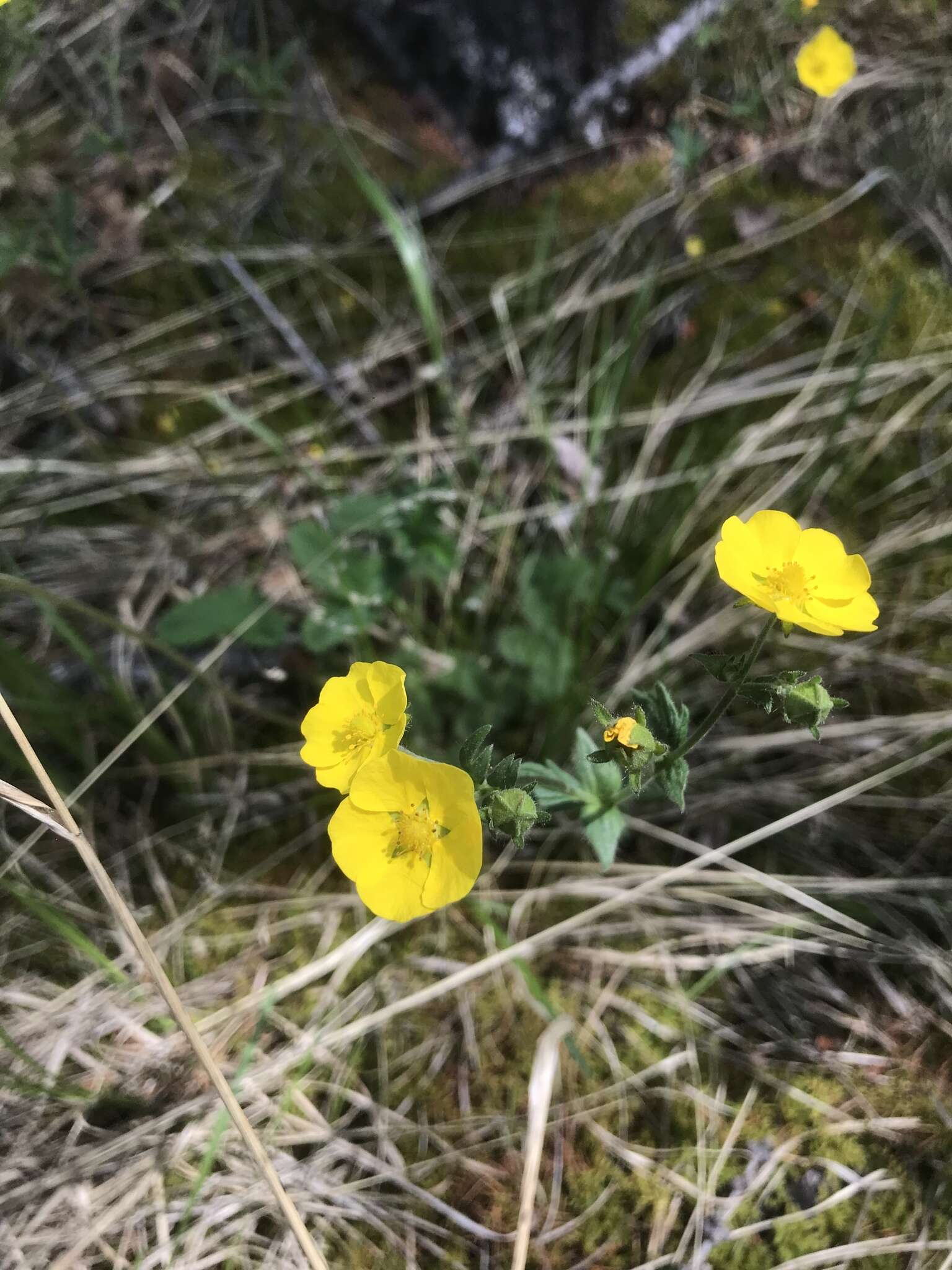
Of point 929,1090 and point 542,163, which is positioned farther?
point 542,163

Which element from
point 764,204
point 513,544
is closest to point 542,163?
point 764,204

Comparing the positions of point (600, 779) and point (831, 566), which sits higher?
point (831, 566)

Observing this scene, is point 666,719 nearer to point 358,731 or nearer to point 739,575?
point 739,575

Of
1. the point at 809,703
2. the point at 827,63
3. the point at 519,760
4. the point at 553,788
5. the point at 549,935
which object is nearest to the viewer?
the point at 809,703

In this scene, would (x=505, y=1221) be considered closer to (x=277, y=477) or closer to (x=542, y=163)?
(x=277, y=477)

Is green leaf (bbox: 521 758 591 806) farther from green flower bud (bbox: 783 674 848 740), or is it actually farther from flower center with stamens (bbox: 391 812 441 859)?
green flower bud (bbox: 783 674 848 740)

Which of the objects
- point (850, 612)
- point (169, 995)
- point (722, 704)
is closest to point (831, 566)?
point (850, 612)
